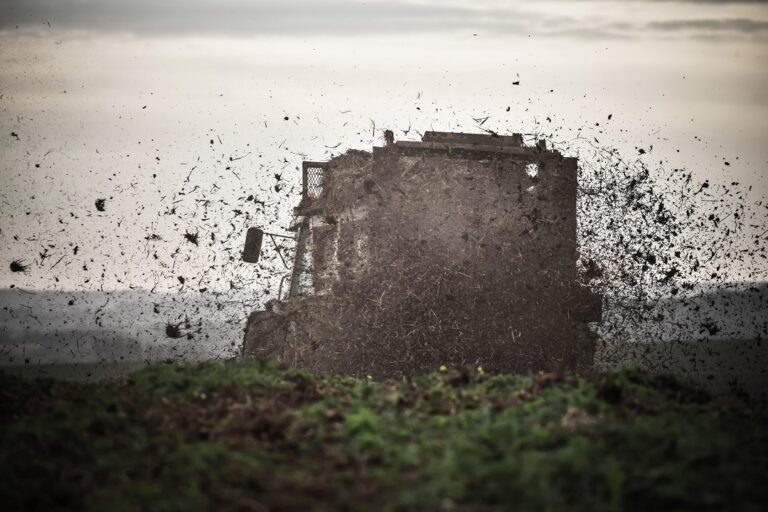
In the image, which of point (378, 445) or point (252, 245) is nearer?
point (378, 445)

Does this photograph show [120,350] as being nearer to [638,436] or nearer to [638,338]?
[638,338]

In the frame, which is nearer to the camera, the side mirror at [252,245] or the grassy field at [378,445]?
the grassy field at [378,445]

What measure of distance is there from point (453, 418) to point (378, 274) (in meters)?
5.29

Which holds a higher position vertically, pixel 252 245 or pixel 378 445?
pixel 252 245

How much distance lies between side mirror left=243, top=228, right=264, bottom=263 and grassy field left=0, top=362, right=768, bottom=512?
159 inches

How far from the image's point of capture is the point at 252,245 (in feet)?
45.6

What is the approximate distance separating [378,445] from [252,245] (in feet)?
24.5

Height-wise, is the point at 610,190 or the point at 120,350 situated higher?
the point at 610,190

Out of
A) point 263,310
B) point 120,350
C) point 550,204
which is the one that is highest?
point 550,204

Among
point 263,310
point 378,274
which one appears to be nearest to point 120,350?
point 263,310

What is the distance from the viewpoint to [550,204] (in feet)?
44.2

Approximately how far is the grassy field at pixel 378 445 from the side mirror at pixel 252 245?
4.03 metres

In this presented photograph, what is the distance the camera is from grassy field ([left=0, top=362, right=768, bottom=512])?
18.6 feet

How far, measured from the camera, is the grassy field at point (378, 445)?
18.6ft
